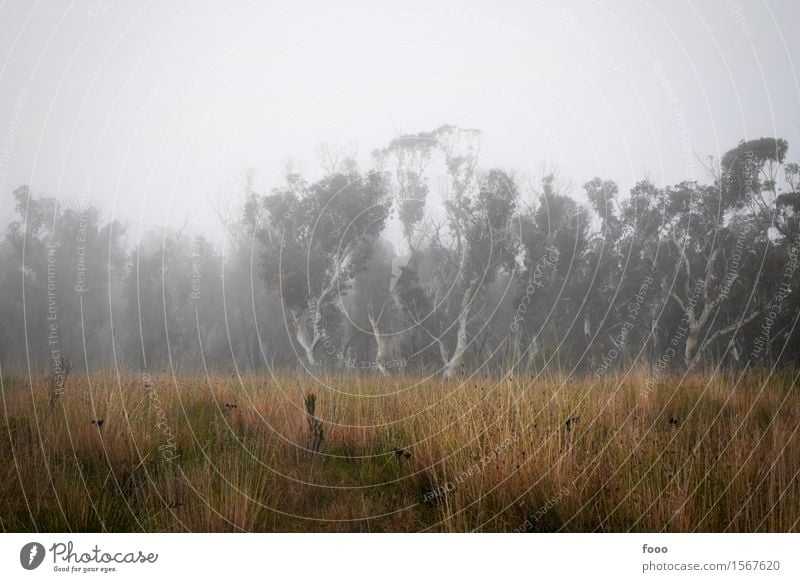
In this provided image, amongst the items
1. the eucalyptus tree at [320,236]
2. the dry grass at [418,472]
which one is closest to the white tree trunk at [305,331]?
the eucalyptus tree at [320,236]

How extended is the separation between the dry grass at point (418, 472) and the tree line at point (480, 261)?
28.1ft

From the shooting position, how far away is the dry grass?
2.82 meters

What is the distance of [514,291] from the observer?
895 inches

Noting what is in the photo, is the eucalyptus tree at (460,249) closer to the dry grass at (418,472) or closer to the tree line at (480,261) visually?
the tree line at (480,261)

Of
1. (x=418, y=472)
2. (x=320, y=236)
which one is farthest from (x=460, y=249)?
(x=418, y=472)

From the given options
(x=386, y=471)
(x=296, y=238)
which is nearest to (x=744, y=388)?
(x=386, y=471)

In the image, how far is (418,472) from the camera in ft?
10.7

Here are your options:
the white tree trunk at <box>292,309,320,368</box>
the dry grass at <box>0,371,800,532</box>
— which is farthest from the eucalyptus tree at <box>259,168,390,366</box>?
the dry grass at <box>0,371,800,532</box>

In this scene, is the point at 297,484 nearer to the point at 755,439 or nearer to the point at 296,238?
the point at 755,439

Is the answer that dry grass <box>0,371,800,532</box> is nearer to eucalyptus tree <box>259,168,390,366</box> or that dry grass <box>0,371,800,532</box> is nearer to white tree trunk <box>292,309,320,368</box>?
eucalyptus tree <box>259,168,390,366</box>

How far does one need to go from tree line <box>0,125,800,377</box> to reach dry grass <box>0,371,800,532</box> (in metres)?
8.56

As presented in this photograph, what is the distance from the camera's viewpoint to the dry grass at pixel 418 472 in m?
2.82
